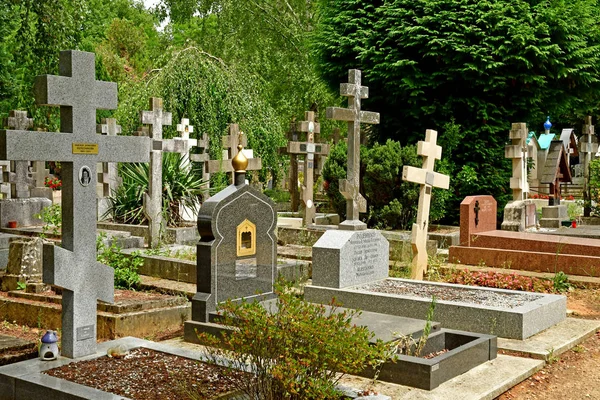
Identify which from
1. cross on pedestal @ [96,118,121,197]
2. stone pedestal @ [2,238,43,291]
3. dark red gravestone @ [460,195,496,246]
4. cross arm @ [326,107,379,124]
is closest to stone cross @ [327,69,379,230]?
cross arm @ [326,107,379,124]

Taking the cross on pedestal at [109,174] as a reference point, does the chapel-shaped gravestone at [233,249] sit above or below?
below

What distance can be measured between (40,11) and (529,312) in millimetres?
7870

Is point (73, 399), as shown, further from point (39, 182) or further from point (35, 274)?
point (39, 182)

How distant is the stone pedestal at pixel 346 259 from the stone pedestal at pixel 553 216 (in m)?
9.52

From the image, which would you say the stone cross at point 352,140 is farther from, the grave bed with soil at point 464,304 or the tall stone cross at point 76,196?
the tall stone cross at point 76,196

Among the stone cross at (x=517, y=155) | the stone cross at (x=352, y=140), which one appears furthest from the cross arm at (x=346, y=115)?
the stone cross at (x=517, y=155)

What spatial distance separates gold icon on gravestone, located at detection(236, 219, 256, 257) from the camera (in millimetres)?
7723

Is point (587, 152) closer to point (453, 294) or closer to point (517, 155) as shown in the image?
A: point (517, 155)

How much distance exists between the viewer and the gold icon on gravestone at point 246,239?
7723mm

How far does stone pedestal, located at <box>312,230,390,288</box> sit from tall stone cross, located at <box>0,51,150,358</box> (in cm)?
352

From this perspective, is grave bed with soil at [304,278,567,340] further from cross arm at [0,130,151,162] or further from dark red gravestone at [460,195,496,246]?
dark red gravestone at [460,195,496,246]

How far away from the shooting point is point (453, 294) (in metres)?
8.72

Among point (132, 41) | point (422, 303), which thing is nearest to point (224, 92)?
point (422, 303)

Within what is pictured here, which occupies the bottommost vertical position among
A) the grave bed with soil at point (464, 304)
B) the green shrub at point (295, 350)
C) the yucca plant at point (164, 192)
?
the grave bed with soil at point (464, 304)
